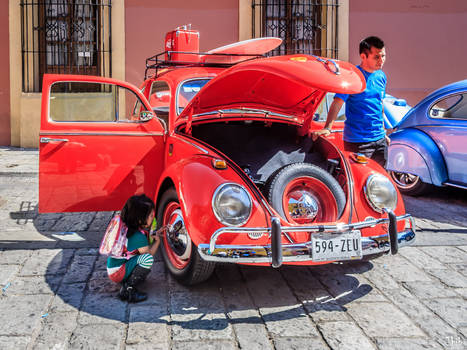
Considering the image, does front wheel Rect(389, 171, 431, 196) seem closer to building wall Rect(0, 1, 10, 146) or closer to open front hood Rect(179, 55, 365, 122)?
open front hood Rect(179, 55, 365, 122)

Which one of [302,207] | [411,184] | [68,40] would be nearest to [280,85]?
[302,207]

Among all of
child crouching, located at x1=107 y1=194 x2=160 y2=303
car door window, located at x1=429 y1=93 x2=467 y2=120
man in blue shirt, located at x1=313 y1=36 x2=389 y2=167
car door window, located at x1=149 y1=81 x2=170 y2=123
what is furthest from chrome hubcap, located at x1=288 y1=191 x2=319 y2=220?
car door window, located at x1=429 y1=93 x2=467 y2=120

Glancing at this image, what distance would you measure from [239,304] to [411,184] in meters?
4.27

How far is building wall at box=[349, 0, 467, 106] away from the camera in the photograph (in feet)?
37.0

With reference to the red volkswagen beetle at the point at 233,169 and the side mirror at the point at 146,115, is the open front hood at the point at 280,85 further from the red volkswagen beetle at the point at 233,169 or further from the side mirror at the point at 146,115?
the side mirror at the point at 146,115

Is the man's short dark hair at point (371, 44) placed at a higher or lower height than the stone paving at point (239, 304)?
higher

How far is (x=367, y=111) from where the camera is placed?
4.42m

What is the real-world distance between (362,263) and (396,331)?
1.24 metres

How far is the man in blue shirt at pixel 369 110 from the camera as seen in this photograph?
170 inches

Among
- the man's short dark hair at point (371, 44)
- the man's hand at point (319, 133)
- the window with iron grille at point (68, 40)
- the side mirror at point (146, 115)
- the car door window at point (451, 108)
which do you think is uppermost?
the window with iron grille at point (68, 40)

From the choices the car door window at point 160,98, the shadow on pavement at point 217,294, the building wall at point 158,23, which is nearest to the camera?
the shadow on pavement at point 217,294

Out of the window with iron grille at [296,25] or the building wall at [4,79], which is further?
the window with iron grille at [296,25]

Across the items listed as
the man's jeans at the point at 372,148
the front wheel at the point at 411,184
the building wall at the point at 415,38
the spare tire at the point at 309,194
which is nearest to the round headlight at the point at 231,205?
the spare tire at the point at 309,194

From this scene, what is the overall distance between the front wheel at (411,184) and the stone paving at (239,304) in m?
2.01
